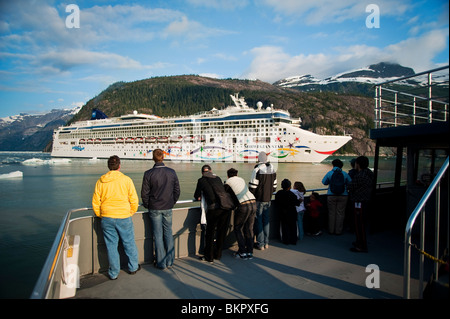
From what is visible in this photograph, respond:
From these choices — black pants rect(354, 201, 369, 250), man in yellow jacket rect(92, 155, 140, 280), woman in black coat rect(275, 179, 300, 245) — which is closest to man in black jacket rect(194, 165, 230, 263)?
man in yellow jacket rect(92, 155, 140, 280)

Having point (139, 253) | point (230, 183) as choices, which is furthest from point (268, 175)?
point (139, 253)

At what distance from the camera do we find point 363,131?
121188mm

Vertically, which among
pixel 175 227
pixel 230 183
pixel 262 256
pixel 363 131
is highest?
pixel 363 131

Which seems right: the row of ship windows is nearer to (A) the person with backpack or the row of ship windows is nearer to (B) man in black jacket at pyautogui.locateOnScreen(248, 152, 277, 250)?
(A) the person with backpack

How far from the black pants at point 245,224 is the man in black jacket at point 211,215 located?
22 centimetres

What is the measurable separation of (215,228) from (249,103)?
152 metres

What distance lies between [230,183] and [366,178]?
2.46 metres

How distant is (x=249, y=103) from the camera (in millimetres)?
151875

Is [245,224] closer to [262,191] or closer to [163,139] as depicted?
[262,191]

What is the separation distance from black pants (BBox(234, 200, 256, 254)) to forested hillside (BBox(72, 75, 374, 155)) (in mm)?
117096

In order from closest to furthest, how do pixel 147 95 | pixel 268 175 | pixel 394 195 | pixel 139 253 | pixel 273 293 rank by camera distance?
pixel 273 293 → pixel 139 253 → pixel 268 175 → pixel 394 195 → pixel 147 95

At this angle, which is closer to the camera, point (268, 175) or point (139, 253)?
point (139, 253)

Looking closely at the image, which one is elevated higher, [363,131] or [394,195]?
[363,131]

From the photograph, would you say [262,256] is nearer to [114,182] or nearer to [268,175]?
[268,175]
